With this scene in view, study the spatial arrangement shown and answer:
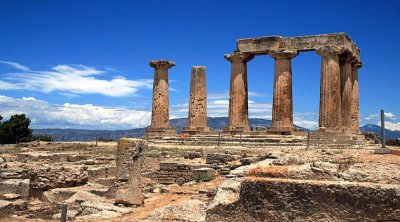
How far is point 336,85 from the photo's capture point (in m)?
→ 30.6

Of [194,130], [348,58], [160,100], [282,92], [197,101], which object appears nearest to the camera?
[282,92]

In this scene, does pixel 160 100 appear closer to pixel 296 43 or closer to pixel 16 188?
pixel 296 43

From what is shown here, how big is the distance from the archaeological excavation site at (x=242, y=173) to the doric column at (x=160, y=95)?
812 mm

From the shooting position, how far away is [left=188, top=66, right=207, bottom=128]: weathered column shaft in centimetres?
3638

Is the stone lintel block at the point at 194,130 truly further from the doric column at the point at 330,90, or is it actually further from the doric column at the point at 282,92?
the doric column at the point at 330,90

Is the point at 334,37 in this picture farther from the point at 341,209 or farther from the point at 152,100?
the point at 341,209

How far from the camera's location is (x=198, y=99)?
121ft

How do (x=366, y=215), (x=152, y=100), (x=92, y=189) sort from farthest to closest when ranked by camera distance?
(x=152, y=100) < (x=92, y=189) < (x=366, y=215)

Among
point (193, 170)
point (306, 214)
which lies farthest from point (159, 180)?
point (306, 214)

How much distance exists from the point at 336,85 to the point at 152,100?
52.4 ft

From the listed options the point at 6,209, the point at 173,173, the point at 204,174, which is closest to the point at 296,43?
the point at 173,173

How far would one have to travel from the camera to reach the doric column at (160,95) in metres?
37.4

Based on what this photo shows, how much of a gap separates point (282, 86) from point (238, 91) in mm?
3826

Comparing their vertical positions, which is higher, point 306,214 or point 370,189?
point 370,189
